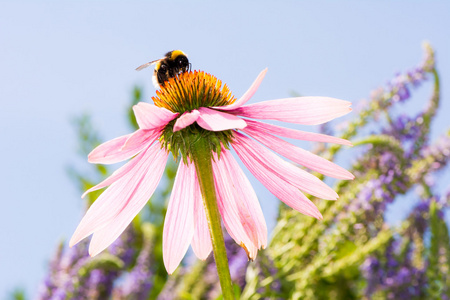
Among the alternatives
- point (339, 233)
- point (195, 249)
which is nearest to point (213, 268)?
point (339, 233)

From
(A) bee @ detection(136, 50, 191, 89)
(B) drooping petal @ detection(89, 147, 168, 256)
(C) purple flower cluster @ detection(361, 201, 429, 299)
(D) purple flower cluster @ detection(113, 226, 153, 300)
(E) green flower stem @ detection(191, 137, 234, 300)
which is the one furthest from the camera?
(D) purple flower cluster @ detection(113, 226, 153, 300)

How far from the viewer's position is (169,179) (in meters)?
1.42

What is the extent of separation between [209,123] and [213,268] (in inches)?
25.1

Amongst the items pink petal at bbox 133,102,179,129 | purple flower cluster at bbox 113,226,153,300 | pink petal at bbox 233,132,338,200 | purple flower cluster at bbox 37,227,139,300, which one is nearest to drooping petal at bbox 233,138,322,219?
pink petal at bbox 233,132,338,200

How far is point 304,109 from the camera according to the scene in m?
0.40

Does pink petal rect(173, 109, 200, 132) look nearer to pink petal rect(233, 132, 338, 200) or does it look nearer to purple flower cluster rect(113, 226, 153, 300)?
pink petal rect(233, 132, 338, 200)

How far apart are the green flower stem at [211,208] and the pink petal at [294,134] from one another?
0.22 feet

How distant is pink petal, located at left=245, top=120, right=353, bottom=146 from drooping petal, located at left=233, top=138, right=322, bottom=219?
37mm

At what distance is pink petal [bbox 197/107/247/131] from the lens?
1.14 feet

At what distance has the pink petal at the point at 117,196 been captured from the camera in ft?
1.40

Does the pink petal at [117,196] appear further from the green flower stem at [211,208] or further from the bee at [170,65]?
the bee at [170,65]

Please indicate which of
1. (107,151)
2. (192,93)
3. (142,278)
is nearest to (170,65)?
(192,93)

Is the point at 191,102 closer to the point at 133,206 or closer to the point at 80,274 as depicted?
the point at 133,206

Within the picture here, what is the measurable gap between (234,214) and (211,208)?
0.42 ft
